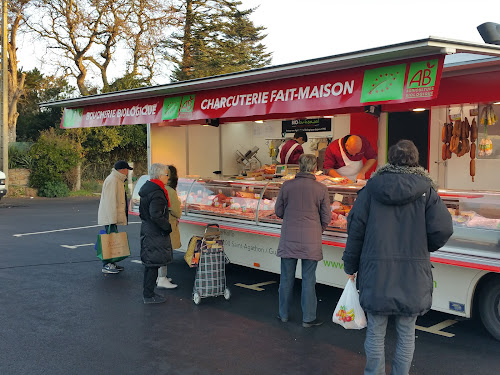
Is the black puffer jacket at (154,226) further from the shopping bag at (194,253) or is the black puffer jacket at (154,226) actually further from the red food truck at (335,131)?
the red food truck at (335,131)

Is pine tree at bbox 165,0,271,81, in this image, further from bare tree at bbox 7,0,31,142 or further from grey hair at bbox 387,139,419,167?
grey hair at bbox 387,139,419,167

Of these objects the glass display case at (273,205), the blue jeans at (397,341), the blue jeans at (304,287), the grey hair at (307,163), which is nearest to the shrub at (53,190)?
the glass display case at (273,205)

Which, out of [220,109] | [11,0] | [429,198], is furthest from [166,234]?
[11,0]

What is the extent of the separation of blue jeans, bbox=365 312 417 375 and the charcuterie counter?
5.16 ft

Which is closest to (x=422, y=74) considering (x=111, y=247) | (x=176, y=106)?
(x=176, y=106)

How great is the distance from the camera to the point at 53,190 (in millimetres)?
21750

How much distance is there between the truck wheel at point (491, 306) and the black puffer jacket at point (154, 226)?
3.54 m

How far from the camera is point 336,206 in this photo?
22.0 ft

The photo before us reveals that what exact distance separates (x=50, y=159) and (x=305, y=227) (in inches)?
721

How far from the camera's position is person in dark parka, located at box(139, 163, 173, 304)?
6.35m

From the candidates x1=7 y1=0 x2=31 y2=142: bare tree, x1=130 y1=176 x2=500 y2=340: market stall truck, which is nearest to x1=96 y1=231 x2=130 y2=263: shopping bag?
x1=130 y1=176 x2=500 y2=340: market stall truck

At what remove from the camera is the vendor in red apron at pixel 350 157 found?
8312 millimetres

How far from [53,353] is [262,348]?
6.27 feet

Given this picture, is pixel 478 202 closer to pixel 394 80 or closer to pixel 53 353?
pixel 394 80
